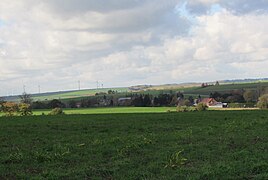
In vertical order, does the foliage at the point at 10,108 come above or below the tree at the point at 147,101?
above

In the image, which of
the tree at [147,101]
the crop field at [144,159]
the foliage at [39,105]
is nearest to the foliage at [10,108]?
the foliage at [39,105]

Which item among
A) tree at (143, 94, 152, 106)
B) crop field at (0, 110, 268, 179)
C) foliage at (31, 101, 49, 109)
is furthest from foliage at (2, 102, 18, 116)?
crop field at (0, 110, 268, 179)

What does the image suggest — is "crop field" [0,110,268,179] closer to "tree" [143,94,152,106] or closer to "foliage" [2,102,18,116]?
"foliage" [2,102,18,116]

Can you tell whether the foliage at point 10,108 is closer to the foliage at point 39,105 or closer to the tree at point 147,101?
the foliage at point 39,105

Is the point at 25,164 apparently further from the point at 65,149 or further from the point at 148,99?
the point at 148,99

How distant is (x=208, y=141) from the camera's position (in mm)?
16422

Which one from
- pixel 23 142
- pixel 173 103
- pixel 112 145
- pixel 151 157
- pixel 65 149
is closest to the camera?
pixel 151 157

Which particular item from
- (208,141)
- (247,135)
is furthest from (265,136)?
(208,141)

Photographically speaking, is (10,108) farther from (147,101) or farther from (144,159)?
(144,159)

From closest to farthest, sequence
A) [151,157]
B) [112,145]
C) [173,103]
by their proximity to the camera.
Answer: [151,157], [112,145], [173,103]

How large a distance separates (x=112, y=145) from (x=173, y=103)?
290 feet

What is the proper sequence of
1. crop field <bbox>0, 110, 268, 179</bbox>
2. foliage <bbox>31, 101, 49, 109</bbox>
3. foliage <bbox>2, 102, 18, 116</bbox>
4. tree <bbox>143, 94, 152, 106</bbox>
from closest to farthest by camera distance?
crop field <bbox>0, 110, 268, 179</bbox> < foliage <bbox>2, 102, 18, 116</bbox> < foliage <bbox>31, 101, 49, 109</bbox> < tree <bbox>143, 94, 152, 106</bbox>

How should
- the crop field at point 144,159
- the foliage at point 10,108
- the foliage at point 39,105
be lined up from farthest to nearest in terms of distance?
the foliage at point 39,105 → the foliage at point 10,108 → the crop field at point 144,159

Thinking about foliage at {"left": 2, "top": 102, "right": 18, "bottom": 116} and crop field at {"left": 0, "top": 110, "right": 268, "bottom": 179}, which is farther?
foliage at {"left": 2, "top": 102, "right": 18, "bottom": 116}
